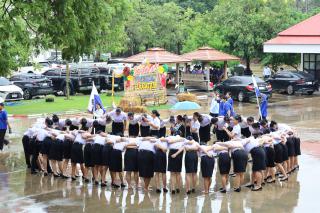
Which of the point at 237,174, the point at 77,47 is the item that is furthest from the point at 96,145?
the point at 237,174

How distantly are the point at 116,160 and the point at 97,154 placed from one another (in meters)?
0.65

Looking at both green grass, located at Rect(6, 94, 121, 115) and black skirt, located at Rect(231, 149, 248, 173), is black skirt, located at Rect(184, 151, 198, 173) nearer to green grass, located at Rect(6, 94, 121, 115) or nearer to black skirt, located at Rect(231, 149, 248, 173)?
black skirt, located at Rect(231, 149, 248, 173)

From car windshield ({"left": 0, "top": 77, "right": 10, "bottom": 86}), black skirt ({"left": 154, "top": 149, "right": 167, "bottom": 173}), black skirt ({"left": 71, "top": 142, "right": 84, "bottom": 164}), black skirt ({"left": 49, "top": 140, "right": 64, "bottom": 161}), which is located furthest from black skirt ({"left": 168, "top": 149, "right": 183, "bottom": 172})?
car windshield ({"left": 0, "top": 77, "right": 10, "bottom": 86})

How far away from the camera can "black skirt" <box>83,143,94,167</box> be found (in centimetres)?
1588

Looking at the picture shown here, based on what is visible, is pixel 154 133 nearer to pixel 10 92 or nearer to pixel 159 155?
pixel 159 155

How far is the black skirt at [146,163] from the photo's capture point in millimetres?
14930

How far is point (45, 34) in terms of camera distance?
15.0 meters

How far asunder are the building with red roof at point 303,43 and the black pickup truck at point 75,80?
10513 mm

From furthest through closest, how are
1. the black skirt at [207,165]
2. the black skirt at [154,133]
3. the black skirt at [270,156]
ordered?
the black skirt at [154,133], the black skirt at [270,156], the black skirt at [207,165]

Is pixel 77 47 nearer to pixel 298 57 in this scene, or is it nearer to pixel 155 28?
pixel 298 57

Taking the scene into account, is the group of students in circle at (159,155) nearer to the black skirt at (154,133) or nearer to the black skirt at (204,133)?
the black skirt at (154,133)

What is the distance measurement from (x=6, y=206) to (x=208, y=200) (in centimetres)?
445

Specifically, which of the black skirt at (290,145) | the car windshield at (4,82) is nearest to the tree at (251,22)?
the car windshield at (4,82)

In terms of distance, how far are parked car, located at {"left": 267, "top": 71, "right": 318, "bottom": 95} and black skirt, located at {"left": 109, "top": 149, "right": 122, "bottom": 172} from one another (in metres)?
22.4
